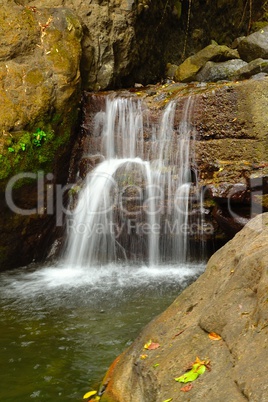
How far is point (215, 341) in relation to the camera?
2881mm

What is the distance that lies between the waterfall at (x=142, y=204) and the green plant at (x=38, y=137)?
3.60ft

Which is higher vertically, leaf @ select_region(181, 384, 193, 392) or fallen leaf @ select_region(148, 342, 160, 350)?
fallen leaf @ select_region(148, 342, 160, 350)

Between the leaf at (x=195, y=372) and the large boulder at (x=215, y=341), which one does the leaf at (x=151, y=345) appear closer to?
the large boulder at (x=215, y=341)

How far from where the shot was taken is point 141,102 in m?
8.13

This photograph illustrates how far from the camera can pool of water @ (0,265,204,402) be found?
364 cm

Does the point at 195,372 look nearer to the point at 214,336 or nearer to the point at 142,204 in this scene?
the point at 214,336

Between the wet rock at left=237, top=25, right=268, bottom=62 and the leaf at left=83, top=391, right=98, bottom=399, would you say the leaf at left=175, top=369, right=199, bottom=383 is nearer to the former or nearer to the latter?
the leaf at left=83, top=391, right=98, bottom=399

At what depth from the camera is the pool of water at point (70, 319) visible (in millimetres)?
3643

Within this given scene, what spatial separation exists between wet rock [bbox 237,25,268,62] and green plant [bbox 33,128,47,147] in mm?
6083

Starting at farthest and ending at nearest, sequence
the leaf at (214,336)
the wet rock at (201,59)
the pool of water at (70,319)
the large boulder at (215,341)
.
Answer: the wet rock at (201,59)
the pool of water at (70,319)
the leaf at (214,336)
the large boulder at (215,341)

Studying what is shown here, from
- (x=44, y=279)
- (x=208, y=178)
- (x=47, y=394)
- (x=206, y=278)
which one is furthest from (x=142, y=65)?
(x=47, y=394)

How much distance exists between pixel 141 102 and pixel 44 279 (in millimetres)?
3771

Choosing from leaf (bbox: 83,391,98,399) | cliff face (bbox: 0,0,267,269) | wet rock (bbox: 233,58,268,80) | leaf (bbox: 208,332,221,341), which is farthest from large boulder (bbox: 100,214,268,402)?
wet rock (bbox: 233,58,268,80)

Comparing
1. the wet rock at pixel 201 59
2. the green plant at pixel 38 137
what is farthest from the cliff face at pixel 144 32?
the green plant at pixel 38 137
